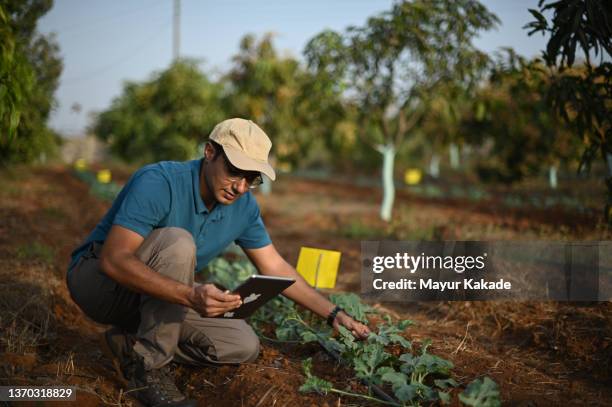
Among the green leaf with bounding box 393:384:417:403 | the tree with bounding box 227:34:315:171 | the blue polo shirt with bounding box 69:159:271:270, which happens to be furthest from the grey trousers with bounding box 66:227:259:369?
the tree with bounding box 227:34:315:171

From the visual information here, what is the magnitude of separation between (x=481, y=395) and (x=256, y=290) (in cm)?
98

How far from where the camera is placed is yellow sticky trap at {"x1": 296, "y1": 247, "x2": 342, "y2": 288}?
11.7 ft

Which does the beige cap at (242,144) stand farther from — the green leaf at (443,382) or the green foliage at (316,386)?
the green leaf at (443,382)

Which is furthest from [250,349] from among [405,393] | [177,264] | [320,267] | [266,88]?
[266,88]

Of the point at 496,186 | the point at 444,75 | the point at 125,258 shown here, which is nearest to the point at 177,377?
the point at 125,258

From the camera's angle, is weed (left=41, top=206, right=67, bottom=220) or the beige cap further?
weed (left=41, top=206, right=67, bottom=220)

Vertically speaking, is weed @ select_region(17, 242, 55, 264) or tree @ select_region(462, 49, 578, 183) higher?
tree @ select_region(462, 49, 578, 183)

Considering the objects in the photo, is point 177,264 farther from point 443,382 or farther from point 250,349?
point 443,382

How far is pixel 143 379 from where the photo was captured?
2.38 metres

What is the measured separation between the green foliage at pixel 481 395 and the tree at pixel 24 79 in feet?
8.78

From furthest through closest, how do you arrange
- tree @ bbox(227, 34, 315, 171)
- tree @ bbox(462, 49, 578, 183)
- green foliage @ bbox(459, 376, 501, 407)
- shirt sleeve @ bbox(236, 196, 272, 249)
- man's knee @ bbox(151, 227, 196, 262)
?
tree @ bbox(227, 34, 315, 171) < tree @ bbox(462, 49, 578, 183) < shirt sleeve @ bbox(236, 196, 272, 249) < man's knee @ bbox(151, 227, 196, 262) < green foliage @ bbox(459, 376, 501, 407)

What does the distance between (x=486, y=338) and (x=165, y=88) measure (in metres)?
13.3

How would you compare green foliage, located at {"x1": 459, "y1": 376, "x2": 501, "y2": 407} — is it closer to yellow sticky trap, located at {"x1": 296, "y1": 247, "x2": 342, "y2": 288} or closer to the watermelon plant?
the watermelon plant

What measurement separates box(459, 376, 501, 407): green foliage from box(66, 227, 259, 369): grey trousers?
3.66 ft
